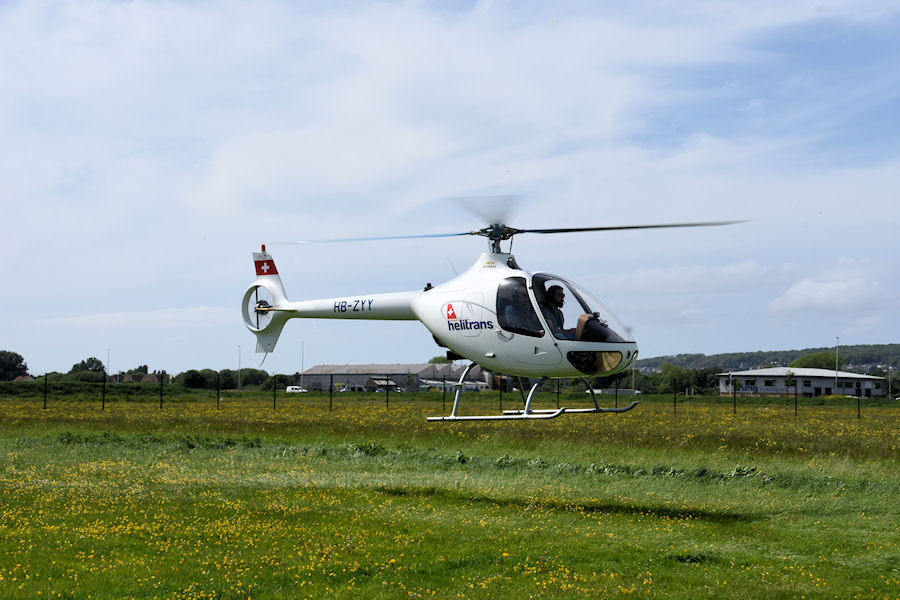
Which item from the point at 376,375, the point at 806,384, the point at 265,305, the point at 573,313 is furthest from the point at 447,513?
the point at 806,384

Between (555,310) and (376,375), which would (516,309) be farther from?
(376,375)

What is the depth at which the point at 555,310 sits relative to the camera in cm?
1708

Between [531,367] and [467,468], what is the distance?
9.60 metres

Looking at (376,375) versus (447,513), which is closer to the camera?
(447,513)

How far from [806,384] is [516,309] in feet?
405

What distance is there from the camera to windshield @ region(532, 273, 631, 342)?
16484 mm

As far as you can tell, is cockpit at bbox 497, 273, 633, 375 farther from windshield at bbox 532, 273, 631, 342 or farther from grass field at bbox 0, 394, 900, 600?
grass field at bbox 0, 394, 900, 600

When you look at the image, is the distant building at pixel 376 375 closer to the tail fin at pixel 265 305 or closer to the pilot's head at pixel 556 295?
the tail fin at pixel 265 305

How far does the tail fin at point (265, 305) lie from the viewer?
23672mm

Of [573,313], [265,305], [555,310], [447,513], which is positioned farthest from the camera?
[265,305]

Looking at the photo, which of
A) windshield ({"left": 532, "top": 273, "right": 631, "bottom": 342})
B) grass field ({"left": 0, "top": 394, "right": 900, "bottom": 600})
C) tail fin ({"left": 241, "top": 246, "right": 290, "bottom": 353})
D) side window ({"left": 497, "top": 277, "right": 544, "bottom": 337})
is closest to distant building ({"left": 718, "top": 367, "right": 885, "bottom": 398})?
grass field ({"left": 0, "top": 394, "right": 900, "bottom": 600})

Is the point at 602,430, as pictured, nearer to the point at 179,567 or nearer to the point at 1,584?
the point at 179,567

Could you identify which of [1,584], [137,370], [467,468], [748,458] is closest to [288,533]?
[1,584]

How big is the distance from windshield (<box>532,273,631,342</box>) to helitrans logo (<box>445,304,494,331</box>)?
1353 millimetres
